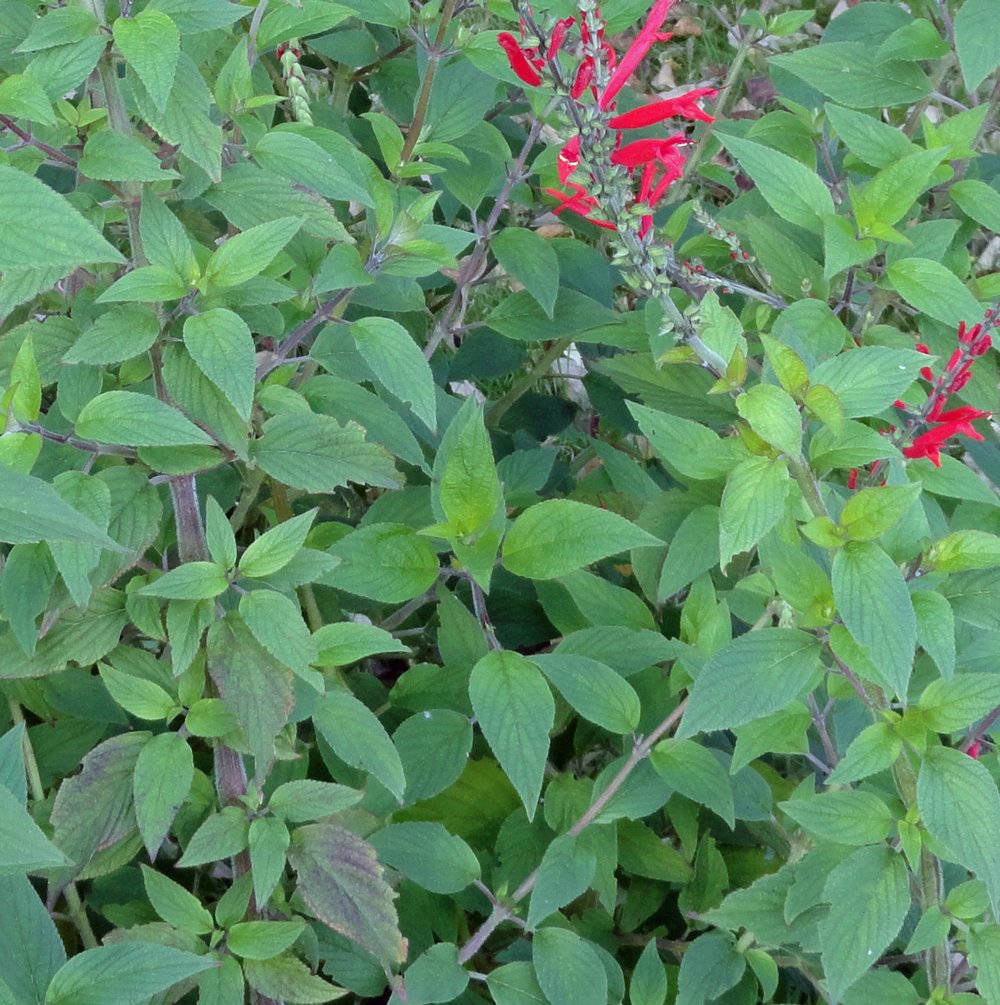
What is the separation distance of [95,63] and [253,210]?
0.22 meters

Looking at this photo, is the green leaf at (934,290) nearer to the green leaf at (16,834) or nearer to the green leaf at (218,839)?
the green leaf at (218,839)

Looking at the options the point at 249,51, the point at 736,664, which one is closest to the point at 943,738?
the point at 736,664

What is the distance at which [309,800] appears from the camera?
→ 1.24 m

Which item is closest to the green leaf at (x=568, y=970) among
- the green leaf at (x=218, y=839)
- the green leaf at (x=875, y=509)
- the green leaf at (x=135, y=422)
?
the green leaf at (x=218, y=839)

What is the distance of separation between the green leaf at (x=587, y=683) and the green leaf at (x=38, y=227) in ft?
2.75

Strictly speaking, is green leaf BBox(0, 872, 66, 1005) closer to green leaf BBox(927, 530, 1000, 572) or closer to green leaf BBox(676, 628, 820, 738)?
green leaf BBox(676, 628, 820, 738)

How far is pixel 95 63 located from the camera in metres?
1.09

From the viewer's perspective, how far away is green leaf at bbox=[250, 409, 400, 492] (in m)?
1.22

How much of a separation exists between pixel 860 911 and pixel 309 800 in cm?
59

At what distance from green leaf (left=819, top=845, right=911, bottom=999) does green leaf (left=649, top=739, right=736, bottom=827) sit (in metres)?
0.17

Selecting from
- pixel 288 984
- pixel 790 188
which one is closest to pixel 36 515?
pixel 288 984

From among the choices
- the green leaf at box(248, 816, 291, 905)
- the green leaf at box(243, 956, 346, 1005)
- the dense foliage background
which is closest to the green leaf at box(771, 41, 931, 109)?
the dense foliage background

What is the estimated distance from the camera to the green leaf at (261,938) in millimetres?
1205

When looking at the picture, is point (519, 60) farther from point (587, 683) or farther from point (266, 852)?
point (266, 852)
